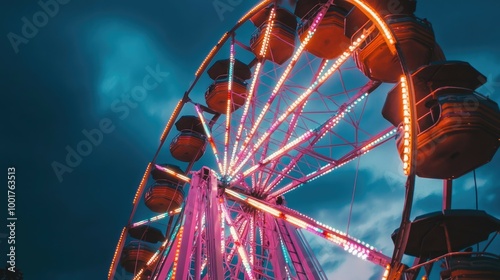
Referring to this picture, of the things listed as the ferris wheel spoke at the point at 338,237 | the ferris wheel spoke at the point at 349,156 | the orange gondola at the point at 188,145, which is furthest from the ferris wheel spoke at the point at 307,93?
the orange gondola at the point at 188,145

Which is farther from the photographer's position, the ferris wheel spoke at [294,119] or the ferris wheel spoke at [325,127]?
the ferris wheel spoke at [294,119]

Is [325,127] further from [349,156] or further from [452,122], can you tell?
[452,122]

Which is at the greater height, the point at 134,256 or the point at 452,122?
the point at 134,256

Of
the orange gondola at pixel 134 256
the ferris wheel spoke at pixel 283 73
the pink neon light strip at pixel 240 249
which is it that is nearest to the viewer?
the pink neon light strip at pixel 240 249

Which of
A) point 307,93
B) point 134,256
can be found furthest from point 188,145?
point 307,93

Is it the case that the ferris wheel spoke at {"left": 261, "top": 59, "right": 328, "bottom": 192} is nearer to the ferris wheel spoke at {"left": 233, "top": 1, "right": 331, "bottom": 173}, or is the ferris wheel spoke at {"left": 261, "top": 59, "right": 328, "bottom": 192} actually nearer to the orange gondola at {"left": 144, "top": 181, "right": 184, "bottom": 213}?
the ferris wheel spoke at {"left": 233, "top": 1, "right": 331, "bottom": 173}

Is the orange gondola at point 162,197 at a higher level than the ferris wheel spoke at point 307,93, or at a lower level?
higher

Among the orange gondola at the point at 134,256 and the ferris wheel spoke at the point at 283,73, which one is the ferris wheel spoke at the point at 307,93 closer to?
the ferris wheel spoke at the point at 283,73

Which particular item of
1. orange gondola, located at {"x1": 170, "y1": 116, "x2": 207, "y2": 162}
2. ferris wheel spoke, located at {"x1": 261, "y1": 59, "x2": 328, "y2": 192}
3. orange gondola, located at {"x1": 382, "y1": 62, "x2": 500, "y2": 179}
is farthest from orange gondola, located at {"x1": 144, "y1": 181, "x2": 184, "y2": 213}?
orange gondola, located at {"x1": 382, "y1": 62, "x2": 500, "y2": 179}

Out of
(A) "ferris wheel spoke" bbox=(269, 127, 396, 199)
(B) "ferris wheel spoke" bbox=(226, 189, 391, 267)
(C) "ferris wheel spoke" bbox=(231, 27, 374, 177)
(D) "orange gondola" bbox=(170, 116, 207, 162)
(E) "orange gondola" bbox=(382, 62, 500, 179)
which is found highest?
(D) "orange gondola" bbox=(170, 116, 207, 162)

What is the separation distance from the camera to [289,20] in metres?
13.2

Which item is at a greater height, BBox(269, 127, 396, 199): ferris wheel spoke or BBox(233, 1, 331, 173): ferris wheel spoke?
BBox(233, 1, 331, 173): ferris wheel spoke

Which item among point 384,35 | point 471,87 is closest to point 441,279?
point 471,87

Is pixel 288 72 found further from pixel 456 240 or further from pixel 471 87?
pixel 456 240
